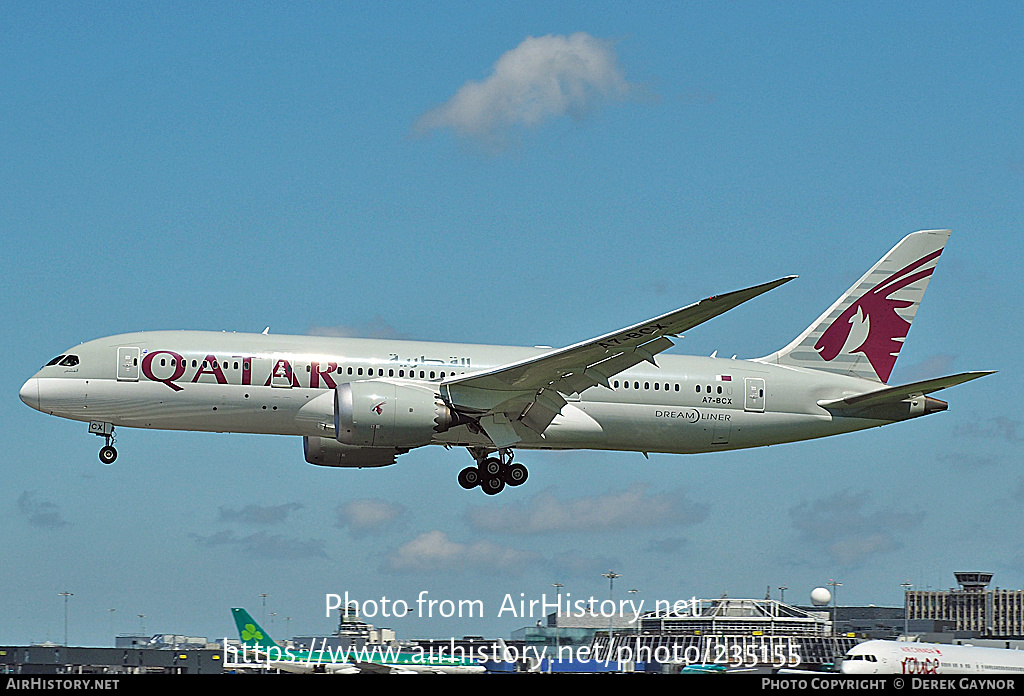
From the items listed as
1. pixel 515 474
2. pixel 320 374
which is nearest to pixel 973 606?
pixel 515 474

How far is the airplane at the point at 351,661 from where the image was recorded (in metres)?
28.2

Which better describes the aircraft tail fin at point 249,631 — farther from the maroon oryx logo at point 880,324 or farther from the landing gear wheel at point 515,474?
the maroon oryx logo at point 880,324

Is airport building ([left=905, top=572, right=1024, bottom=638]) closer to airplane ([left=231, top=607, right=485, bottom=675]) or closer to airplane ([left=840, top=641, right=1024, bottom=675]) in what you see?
airplane ([left=840, top=641, right=1024, bottom=675])

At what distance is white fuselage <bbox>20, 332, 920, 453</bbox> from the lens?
3488cm

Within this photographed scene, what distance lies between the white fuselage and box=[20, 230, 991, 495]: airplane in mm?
43

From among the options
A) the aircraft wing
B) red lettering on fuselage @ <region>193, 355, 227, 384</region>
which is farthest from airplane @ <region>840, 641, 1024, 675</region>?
red lettering on fuselage @ <region>193, 355, 227, 384</region>

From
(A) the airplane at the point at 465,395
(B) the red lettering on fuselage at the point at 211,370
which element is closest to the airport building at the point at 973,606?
(A) the airplane at the point at 465,395

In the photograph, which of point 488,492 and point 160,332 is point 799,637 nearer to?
point 488,492

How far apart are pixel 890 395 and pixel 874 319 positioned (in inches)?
198

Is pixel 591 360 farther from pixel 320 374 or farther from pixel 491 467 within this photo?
pixel 320 374

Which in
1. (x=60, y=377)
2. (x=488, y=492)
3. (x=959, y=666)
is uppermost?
(x=60, y=377)

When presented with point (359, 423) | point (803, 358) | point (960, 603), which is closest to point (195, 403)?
point (359, 423)

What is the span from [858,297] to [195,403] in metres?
23.4

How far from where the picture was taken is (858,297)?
43781 millimetres
